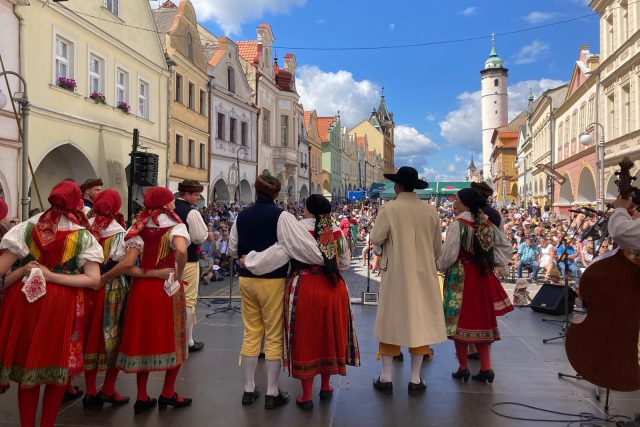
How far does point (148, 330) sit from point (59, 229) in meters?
1.02

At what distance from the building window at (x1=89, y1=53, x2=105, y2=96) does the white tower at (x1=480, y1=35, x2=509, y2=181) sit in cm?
9229

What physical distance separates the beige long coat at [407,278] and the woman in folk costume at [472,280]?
322 mm

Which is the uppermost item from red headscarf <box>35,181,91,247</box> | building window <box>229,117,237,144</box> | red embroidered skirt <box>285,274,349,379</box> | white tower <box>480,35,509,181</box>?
white tower <box>480,35,509,181</box>

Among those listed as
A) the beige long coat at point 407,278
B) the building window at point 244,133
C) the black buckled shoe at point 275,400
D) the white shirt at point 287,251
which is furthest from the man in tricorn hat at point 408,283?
the building window at point 244,133

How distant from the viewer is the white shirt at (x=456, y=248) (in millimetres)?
5086

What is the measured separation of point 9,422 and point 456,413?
11.4 feet

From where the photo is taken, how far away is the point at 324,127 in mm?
61688

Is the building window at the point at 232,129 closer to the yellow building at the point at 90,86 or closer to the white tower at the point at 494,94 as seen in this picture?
the yellow building at the point at 90,86

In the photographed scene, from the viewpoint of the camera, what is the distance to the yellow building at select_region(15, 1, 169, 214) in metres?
13.6

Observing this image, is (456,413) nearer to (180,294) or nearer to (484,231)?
(484,231)

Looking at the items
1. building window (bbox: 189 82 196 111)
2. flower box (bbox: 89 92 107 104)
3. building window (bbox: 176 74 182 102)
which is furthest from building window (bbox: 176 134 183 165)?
flower box (bbox: 89 92 107 104)

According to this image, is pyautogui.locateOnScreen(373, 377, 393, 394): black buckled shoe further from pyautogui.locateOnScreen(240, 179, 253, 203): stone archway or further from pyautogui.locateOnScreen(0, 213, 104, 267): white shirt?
pyautogui.locateOnScreen(240, 179, 253, 203): stone archway

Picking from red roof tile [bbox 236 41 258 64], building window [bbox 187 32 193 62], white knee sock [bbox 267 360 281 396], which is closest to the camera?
white knee sock [bbox 267 360 281 396]

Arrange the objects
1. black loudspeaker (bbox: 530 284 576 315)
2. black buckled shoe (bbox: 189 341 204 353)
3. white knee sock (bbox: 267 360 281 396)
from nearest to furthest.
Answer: white knee sock (bbox: 267 360 281 396), black buckled shoe (bbox: 189 341 204 353), black loudspeaker (bbox: 530 284 576 315)
